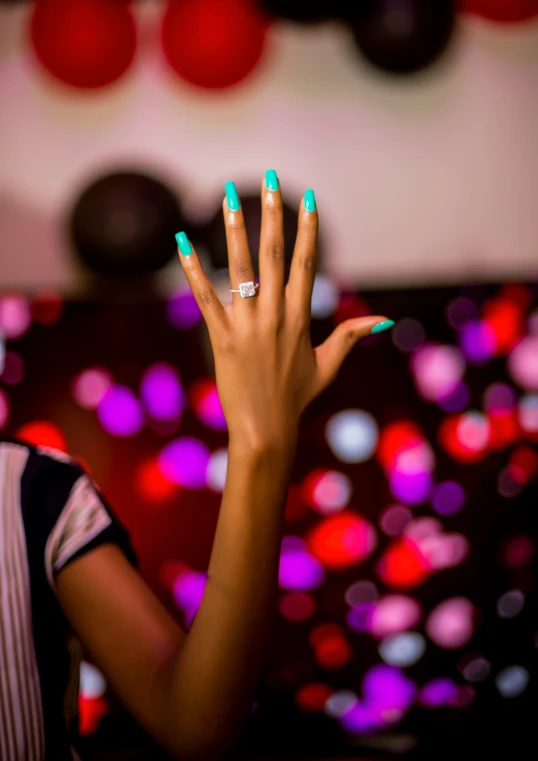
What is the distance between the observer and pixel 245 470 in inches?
20.5

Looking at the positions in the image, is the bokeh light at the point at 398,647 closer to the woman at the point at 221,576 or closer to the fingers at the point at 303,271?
the woman at the point at 221,576

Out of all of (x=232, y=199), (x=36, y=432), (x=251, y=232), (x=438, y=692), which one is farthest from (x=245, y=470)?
(x=438, y=692)

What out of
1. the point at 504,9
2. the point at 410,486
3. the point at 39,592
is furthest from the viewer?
the point at 504,9

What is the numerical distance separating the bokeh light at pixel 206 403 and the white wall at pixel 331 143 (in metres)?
0.46

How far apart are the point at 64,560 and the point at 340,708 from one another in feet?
A: 3.14

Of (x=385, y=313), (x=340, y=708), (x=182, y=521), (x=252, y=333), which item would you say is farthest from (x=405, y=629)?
(x=252, y=333)

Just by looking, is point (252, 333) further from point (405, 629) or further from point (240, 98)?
point (240, 98)

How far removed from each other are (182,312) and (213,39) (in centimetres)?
65

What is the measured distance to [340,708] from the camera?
1346 mm

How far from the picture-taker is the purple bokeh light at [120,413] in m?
1.31

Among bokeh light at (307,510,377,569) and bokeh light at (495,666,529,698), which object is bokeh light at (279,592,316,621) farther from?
bokeh light at (495,666,529,698)

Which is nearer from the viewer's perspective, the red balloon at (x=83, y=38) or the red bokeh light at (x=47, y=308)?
the red bokeh light at (x=47, y=308)

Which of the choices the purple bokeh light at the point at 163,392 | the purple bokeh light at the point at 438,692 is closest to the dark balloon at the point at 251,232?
the purple bokeh light at the point at 163,392

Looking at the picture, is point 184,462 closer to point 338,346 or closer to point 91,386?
point 91,386
